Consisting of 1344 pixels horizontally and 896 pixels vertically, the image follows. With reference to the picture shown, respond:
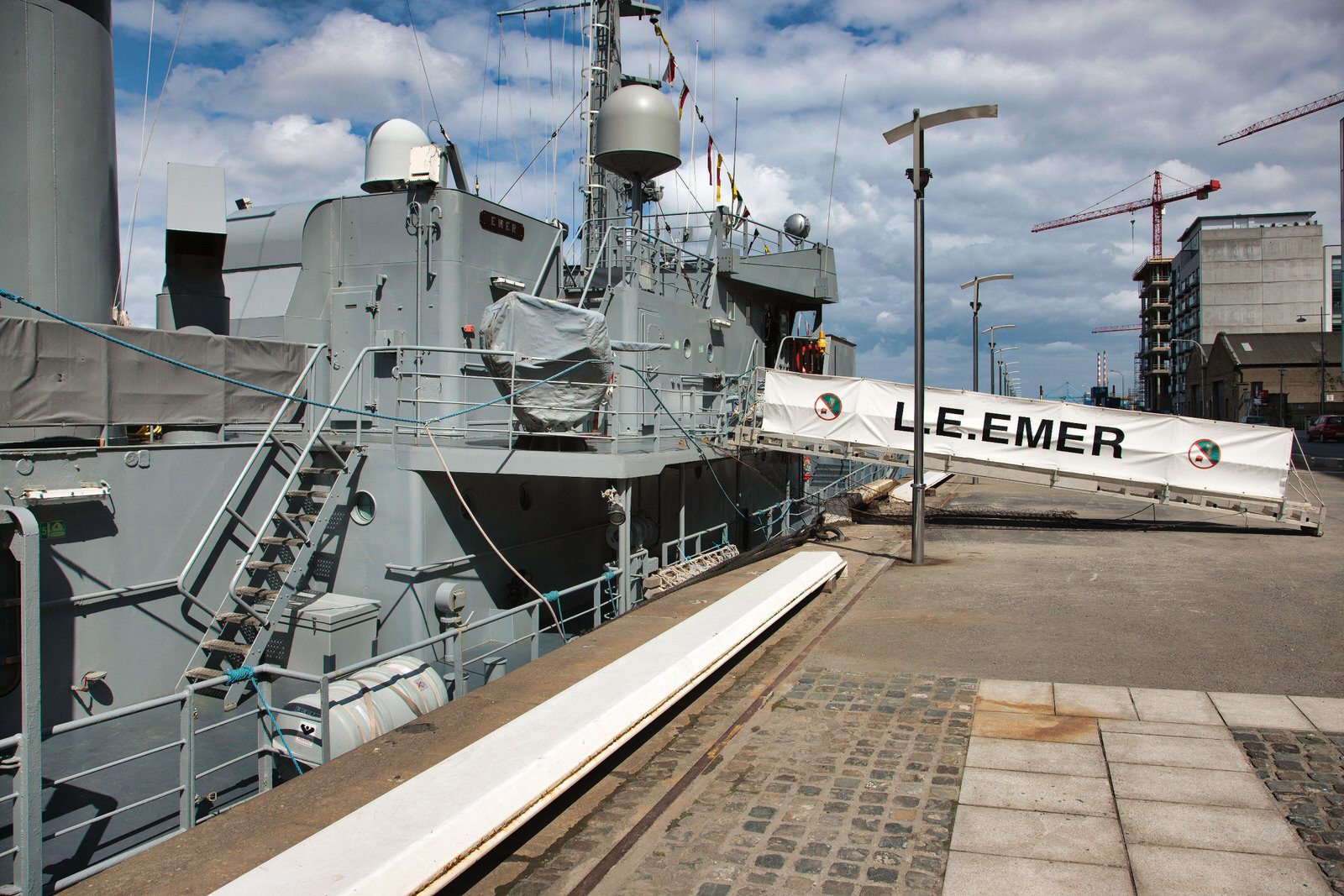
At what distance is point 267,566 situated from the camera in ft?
25.1

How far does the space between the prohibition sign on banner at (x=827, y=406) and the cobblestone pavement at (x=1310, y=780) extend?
8.99 metres

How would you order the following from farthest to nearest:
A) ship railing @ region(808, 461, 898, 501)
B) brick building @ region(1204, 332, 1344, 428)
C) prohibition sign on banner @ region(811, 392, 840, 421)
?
brick building @ region(1204, 332, 1344, 428)
ship railing @ region(808, 461, 898, 501)
prohibition sign on banner @ region(811, 392, 840, 421)

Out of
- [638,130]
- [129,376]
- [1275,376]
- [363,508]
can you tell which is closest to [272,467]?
[363,508]

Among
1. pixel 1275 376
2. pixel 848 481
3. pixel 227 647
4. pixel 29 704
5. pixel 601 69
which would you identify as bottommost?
pixel 227 647

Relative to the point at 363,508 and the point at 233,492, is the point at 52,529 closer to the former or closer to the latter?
the point at 233,492

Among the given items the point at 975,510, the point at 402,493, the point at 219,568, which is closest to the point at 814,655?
the point at 402,493

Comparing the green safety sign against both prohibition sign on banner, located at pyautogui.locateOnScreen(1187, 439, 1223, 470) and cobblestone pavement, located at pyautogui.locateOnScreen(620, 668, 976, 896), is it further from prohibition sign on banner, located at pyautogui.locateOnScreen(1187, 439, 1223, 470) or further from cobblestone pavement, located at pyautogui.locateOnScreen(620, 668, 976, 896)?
prohibition sign on banner, located at pyautogui.locateOnScreen(1187, 439, 1223, 470)

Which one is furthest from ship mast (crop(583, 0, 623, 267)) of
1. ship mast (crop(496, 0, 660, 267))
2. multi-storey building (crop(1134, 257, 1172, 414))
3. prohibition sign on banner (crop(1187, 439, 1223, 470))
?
multi-storey building (crop(1134, 257, 1172, 414))

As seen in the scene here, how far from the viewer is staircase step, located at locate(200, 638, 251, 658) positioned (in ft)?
23.7

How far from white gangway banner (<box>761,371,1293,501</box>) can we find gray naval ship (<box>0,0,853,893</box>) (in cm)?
161

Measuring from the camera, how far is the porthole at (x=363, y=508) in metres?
8.81

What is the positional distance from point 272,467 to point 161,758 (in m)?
2.97

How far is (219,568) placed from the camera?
7906 millimetres

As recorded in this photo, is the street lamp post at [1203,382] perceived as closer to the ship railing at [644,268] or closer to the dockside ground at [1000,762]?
the ship railing at [644,268]
